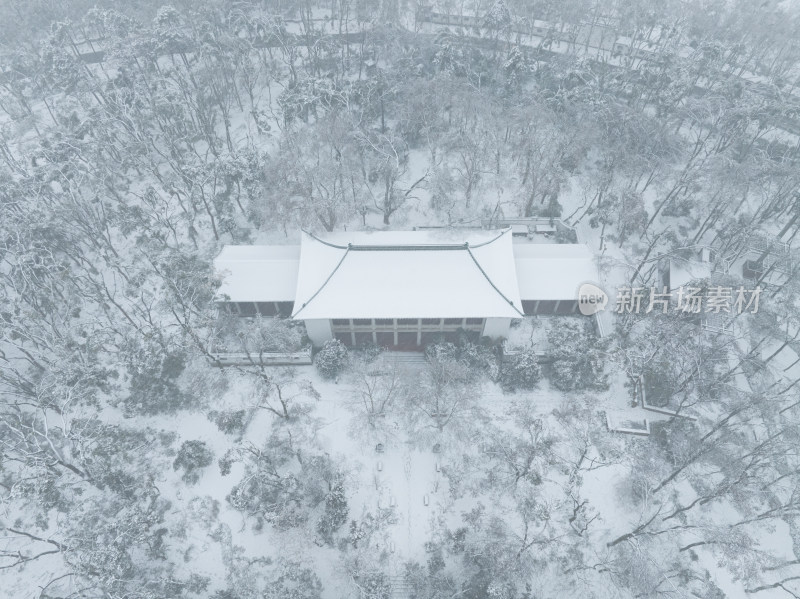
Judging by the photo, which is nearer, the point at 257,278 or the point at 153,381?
the point at 153,381

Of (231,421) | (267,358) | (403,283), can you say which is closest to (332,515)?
(231,421)

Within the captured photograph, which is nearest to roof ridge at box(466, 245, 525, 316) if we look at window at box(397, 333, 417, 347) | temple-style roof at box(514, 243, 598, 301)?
temple-style roof at box(514, 243, 598, 301)

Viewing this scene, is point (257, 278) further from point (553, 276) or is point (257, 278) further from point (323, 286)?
point (553, 276)

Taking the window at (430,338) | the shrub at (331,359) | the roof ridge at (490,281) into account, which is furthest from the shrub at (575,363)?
the shrub at (331,359)

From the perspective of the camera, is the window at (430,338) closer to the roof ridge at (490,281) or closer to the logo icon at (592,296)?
the roof ridge at (490,281)

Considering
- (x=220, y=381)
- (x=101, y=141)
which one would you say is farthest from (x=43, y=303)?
(x=101, y=141)

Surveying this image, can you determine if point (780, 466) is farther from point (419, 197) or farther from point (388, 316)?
point (419, 197)
